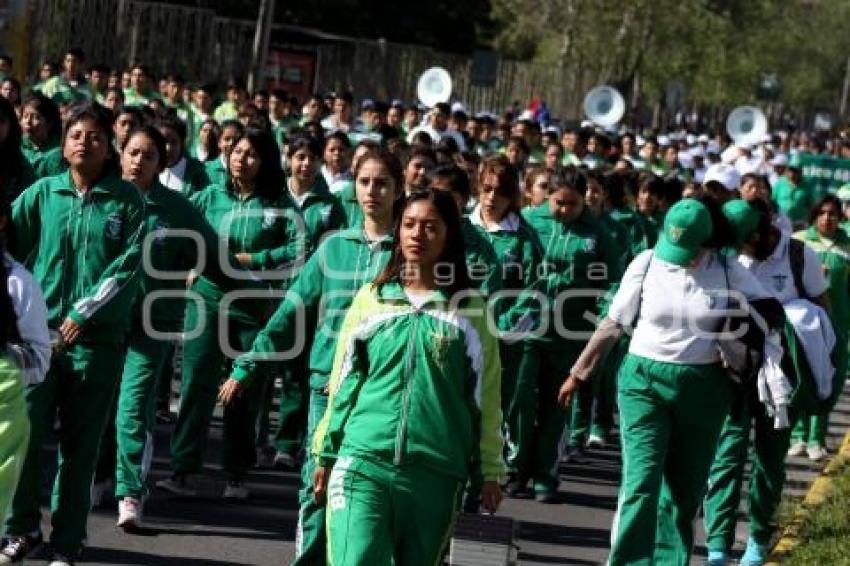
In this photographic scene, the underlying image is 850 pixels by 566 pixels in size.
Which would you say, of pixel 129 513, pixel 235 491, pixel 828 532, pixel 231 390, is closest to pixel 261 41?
pixel 235 491

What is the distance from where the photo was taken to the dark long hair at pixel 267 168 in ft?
39.0

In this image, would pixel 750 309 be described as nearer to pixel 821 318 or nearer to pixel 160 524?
pixel 821 318

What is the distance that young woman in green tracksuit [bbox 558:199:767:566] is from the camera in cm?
973

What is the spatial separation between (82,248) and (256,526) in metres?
2.42

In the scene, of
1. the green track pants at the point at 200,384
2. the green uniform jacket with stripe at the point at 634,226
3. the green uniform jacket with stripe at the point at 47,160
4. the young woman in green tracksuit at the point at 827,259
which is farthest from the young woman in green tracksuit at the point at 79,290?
the young woman in green tracksuit at the point at 827,259

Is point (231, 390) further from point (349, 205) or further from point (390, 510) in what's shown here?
point (349, 205)

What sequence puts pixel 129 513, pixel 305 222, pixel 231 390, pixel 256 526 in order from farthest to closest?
pixel 305 222
pixel 256 526
pixel 129 513
pixel 231 390

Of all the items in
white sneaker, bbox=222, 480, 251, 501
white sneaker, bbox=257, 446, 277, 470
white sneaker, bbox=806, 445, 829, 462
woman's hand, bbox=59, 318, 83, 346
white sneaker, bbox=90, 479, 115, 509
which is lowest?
white sneaker, bbox=806, 445, 829, 462

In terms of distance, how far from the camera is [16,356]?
7082 millimetres

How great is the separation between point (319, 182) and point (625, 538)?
4024 mm

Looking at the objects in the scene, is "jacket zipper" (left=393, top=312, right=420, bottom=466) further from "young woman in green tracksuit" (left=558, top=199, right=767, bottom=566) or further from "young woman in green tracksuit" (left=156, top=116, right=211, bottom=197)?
"young woman in green tracksuit" (left=156, top=116, right=211, bottom=197)

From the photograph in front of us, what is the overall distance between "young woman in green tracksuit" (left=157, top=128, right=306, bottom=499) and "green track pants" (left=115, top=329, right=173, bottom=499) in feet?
2.40

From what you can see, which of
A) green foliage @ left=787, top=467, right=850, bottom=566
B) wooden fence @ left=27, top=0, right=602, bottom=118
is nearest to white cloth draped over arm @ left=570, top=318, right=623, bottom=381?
green foliage @ left=787, top=467, right=850, bottom=566

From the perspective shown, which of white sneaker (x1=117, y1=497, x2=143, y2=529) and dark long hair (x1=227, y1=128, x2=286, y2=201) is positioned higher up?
dark long hair (x1=227, y1=128, x2=286, y2=201)
